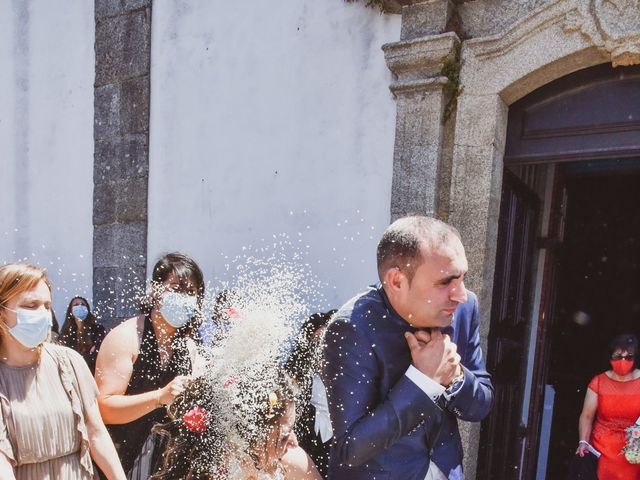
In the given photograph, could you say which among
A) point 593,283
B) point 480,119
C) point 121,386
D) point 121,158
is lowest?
point 593,283

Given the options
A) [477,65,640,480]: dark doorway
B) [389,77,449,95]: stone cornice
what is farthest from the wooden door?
[389,77,449,95]: stone cornice

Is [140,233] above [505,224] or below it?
below

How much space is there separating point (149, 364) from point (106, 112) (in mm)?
3800

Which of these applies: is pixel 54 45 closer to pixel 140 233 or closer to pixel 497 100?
pixel 140 233

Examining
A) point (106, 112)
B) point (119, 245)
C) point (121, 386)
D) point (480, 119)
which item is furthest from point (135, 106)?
point (121, 386)

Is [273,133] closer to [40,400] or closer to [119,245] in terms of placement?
[119,245]

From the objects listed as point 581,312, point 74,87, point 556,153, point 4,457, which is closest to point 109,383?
point 4,457

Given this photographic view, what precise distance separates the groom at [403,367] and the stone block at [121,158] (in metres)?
4.37

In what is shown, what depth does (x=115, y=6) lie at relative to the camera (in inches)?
221

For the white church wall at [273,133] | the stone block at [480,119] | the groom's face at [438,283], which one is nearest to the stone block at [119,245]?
the white church wall at [273,133]

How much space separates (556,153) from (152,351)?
289 cm

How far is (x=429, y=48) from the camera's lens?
3.84 m

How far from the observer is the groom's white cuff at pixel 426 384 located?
1.37 m

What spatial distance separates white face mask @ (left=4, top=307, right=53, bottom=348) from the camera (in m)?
2.30
